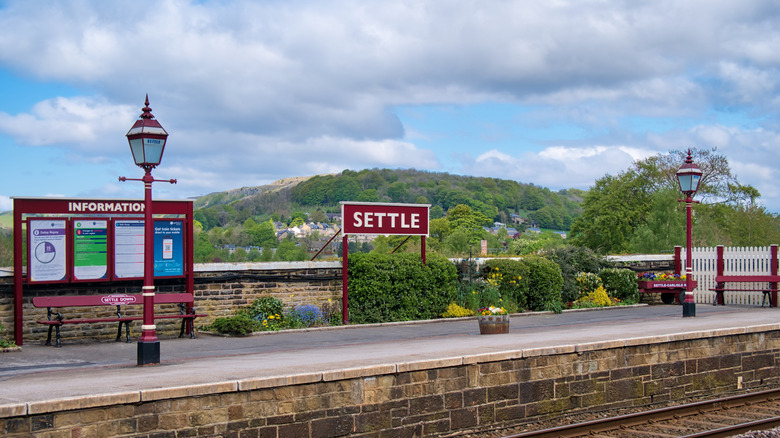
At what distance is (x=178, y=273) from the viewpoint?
16703 mm

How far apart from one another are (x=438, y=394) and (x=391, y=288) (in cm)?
935

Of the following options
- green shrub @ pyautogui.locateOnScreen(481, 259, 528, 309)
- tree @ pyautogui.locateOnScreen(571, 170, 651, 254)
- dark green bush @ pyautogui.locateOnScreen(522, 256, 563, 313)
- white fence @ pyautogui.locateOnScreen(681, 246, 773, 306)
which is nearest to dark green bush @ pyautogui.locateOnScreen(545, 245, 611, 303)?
dark green bush @ pyautogui.locateOnScreen(522, 256, 563, 313)

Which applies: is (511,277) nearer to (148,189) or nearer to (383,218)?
(383,218)

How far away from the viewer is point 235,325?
1639cm

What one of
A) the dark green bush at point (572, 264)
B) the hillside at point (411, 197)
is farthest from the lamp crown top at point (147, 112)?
the hillside at point (411, 197)

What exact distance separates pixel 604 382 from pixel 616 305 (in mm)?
12955

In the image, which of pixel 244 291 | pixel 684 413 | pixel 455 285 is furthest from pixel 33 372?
pixel 455 285

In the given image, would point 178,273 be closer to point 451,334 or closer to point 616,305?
point 451,334

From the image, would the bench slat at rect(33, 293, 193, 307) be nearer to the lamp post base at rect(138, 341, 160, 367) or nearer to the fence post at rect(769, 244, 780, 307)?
the lamp post base at rect(138, 341, 160, 367)

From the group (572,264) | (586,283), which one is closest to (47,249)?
(572,264)

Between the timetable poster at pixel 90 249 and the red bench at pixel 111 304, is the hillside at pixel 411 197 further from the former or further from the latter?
the timetable poster at pixel 90 249

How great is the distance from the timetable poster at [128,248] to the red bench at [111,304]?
0.77 metres

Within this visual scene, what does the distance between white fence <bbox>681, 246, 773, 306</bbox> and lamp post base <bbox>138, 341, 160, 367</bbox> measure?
20.1 meters

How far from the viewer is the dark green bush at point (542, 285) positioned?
2202cm
